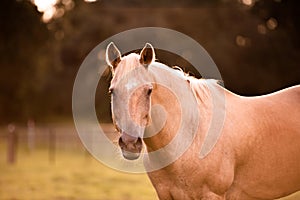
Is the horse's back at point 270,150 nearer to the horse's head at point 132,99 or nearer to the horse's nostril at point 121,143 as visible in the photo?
the horse's head at point 132,99

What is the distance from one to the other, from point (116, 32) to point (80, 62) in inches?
175

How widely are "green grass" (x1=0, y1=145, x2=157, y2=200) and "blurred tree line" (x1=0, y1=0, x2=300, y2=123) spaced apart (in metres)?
4.25

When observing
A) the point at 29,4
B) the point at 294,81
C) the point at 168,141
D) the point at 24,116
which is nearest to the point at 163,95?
the point at 168,141

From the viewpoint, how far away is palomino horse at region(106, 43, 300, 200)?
4230 millimetres

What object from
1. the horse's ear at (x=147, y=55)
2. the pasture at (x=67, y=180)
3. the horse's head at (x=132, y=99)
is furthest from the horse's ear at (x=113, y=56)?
the pasture at (x=67, y=180)

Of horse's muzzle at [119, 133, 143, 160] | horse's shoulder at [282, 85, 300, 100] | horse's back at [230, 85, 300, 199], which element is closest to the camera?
horse's muzzle at [119, 133, 143, 160]

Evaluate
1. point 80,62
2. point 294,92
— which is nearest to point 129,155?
point 294,92

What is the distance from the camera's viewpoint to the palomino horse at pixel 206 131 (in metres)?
4.23

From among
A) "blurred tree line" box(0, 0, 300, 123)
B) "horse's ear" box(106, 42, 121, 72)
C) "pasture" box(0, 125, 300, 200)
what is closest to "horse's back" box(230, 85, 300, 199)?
"horse's ear" box(106, 42, 121, 72)

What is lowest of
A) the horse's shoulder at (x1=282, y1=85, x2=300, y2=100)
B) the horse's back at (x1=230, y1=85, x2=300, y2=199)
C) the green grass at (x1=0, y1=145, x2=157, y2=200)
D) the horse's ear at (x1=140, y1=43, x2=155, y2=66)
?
the green grass at (x1=0, y1=145, x2=157, y2=200)

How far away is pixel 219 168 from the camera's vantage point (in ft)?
15.8

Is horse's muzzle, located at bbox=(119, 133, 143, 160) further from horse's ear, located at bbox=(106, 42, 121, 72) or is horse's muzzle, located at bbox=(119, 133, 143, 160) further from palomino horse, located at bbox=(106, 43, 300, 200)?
horse's ear, located at bbox=(106, 42, 121, 72)

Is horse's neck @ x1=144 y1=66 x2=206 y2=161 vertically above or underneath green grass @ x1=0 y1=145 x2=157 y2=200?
above

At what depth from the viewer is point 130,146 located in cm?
409
